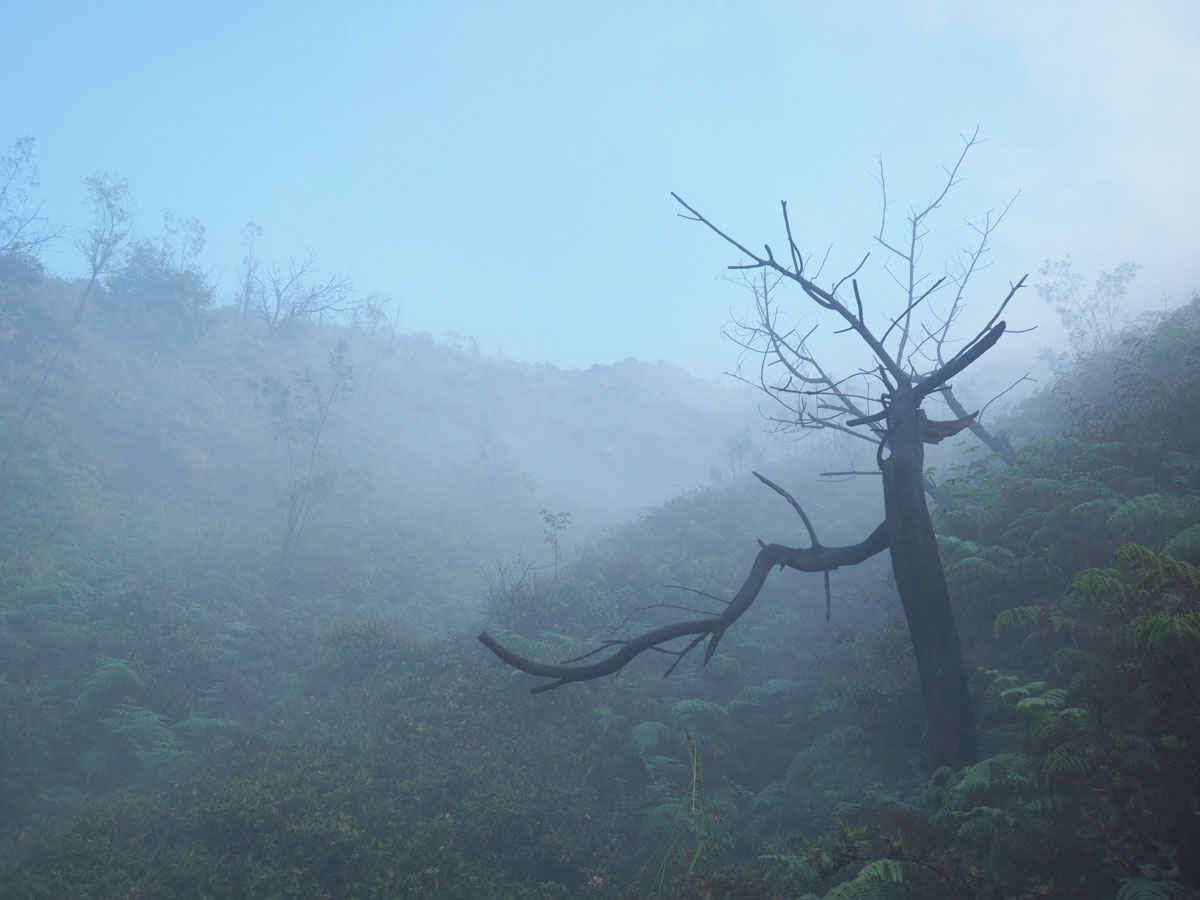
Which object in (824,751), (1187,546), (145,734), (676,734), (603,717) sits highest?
(1187,546)

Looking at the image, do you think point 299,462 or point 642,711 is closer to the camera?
point 642,711

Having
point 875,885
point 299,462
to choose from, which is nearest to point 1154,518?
point 875,885

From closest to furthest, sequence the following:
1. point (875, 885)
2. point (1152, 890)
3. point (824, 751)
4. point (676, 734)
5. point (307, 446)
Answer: point (1152, 890), point (875, 885), point (824, 751), point (676, 734), point (307, 446)

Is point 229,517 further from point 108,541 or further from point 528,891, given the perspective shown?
point 528,891

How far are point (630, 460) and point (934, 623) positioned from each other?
48.9 meters

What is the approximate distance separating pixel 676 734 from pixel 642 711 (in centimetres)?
77

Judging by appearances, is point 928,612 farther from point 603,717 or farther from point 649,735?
point 603,717

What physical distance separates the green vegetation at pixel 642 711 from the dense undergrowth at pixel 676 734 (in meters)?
0.04

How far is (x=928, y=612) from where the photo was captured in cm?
602

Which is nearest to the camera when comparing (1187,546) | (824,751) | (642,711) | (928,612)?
(1187,546)

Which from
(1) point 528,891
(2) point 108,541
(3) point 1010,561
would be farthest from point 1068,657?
(2) point 108,541

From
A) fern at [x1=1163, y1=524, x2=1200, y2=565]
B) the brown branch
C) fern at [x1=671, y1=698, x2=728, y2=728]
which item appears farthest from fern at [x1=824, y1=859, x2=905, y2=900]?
fern at [x1=671, y1=698, x2=728, y2=728]

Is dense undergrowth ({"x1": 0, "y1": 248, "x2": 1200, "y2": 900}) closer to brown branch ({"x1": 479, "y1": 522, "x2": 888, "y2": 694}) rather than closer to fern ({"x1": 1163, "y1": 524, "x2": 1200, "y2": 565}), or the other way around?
fern ({"x1": 1163, "y1": 524, "x2": 1200, "y2": 565})

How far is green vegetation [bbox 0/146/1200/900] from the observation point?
15.3ft
